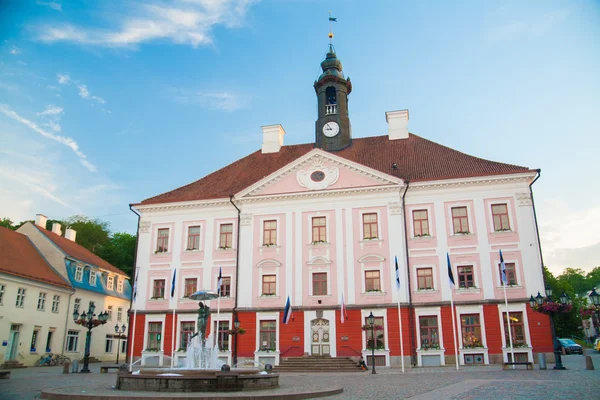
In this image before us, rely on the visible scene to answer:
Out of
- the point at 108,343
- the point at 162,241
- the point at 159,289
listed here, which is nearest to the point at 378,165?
the point at 162,241

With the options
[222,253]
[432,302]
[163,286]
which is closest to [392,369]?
[432,302]

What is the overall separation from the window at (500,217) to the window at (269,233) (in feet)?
43.5

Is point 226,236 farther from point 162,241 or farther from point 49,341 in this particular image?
point 49,341

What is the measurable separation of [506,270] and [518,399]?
17.6 metres

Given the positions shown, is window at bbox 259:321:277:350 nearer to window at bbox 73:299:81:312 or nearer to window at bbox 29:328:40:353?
window at bbox 29:328:40:353

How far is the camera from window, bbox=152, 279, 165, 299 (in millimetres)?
32219

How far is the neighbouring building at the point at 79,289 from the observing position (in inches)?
1475

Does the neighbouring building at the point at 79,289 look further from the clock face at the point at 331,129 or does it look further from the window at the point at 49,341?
the clock face at the point at 331,129

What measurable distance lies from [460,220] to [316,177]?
30.1 ft

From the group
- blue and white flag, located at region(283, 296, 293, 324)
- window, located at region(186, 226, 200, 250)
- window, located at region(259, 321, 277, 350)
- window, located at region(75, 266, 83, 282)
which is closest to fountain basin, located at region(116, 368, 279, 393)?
blue and white flag, located at region(283, 296, 293, 324)

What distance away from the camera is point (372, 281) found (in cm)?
2927

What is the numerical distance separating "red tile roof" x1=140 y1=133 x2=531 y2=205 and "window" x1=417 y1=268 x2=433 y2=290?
215 inches

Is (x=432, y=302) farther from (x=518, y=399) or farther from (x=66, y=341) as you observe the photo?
(x=66, y=341)

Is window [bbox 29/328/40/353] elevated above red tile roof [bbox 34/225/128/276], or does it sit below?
below
